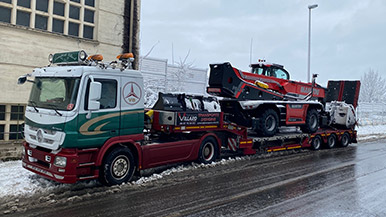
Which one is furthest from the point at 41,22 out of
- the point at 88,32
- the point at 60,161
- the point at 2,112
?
the point at 60,161

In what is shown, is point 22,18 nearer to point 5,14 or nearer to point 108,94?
point 5,14

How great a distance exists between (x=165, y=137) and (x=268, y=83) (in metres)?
5.24

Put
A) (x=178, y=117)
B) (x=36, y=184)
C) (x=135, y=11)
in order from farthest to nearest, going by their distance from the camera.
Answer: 1. (x=135, y=11)
2. (x=178, y=117)
3. (x=36, y=184)

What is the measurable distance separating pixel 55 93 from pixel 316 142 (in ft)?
35.5

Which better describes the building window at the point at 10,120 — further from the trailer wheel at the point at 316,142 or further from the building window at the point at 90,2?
the trailer wheel at the point at 316,142

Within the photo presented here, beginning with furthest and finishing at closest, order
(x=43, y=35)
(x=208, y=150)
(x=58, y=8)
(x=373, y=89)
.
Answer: (x=373, y=89) < (x=58, y=8) < (x=43, y=35) < (x=208, y=150)

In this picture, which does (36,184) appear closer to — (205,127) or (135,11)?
(205,127)

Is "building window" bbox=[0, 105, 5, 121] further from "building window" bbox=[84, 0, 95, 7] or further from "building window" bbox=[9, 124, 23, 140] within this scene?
"building window" bbox=[84, 0, 95, 7]

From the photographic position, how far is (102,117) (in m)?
7.21

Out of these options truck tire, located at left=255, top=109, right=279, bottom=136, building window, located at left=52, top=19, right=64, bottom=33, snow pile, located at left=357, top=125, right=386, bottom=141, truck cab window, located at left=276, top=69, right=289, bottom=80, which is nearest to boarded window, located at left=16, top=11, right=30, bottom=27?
building window, located at left=52, top=19, right=64, bottom=33

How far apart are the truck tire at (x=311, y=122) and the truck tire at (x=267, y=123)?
1950mm

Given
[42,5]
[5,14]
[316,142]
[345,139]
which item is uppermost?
[42,5]

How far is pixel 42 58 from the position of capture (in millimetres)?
11883

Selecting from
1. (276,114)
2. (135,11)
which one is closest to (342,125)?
(276,114)
